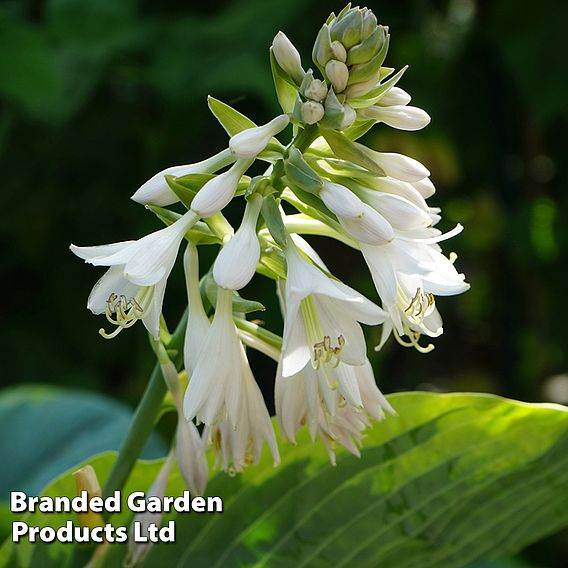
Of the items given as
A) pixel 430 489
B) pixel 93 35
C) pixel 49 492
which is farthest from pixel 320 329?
pixel 93 35

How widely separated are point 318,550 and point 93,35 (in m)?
1.40

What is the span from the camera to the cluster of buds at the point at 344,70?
26.6 inches

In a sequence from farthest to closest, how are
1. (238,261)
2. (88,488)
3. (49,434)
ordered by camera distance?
(49,434), (88,488), (238,261)

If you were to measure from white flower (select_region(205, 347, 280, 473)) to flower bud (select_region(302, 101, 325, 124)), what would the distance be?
18 cm

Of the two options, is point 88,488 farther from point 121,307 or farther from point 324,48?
point 324,48

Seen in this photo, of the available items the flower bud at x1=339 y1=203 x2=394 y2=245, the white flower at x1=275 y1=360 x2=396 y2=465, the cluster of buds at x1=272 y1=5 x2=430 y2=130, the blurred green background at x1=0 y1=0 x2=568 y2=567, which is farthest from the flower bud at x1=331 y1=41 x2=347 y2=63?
the blurred green background at x1=0 y1=0 x2=568 y2=567

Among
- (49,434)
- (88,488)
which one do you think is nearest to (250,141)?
(88,488)

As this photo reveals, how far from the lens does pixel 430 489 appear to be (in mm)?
816

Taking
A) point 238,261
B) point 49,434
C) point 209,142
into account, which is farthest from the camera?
point 209,142

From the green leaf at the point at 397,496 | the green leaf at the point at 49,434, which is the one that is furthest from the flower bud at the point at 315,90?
the green leaf at the point at 49,434

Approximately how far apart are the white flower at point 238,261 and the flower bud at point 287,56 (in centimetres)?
12

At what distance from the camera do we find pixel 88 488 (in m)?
0.78

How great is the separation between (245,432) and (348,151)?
23 cm

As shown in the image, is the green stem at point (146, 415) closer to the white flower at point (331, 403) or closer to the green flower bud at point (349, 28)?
the white flower at point (331, 403)
